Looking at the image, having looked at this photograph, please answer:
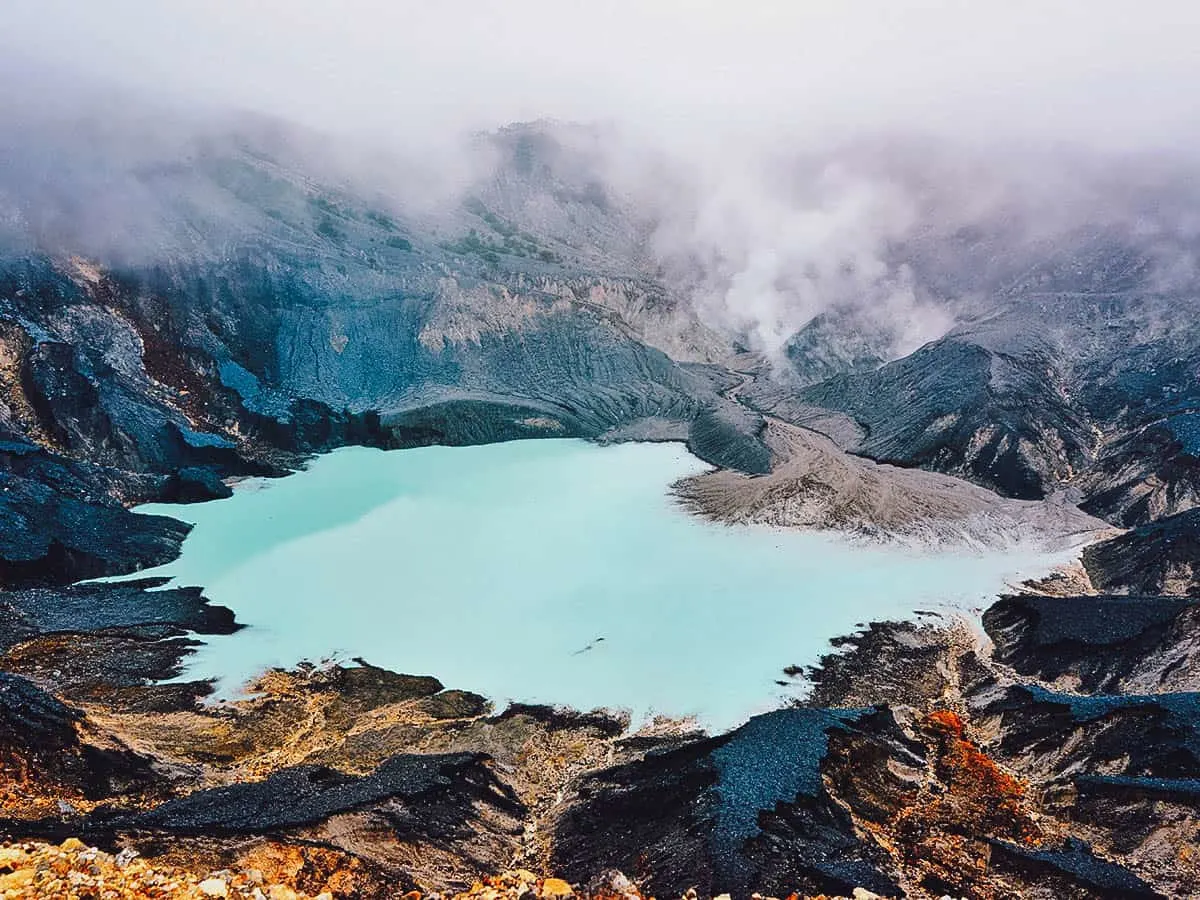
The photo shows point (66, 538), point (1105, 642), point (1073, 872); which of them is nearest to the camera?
point (1073, 872)

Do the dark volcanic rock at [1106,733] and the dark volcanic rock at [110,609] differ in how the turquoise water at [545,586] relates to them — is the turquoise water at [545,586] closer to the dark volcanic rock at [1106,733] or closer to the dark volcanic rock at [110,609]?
the dark volcanic rock at [110,609]

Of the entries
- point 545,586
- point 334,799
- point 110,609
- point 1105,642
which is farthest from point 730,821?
point 110,609

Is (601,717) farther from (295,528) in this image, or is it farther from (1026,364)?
(1026,364)

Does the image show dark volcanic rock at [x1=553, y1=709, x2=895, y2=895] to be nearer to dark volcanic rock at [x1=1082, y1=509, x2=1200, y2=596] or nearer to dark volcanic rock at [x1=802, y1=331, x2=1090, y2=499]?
dark volcanic rock at [x1=1082, y1=509, x2=1200, y2=596]

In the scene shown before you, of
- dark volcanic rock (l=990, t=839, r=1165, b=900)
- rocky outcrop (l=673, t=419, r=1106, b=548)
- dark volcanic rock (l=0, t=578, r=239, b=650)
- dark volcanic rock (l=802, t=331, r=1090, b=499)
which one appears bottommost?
dark volcanic rock (l=0, t=578, r=239, b=650)

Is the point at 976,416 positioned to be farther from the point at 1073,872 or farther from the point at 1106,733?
the point at 1073,872

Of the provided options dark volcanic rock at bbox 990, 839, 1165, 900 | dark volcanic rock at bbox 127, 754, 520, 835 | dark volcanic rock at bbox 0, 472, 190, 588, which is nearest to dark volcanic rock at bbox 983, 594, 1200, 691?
dark volcanic rock at bbox 990, 839, 1165, 900

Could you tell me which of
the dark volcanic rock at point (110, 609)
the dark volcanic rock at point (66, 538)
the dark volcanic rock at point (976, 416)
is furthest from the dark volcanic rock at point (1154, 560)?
the dark volcanic rock at point (66, 538)
